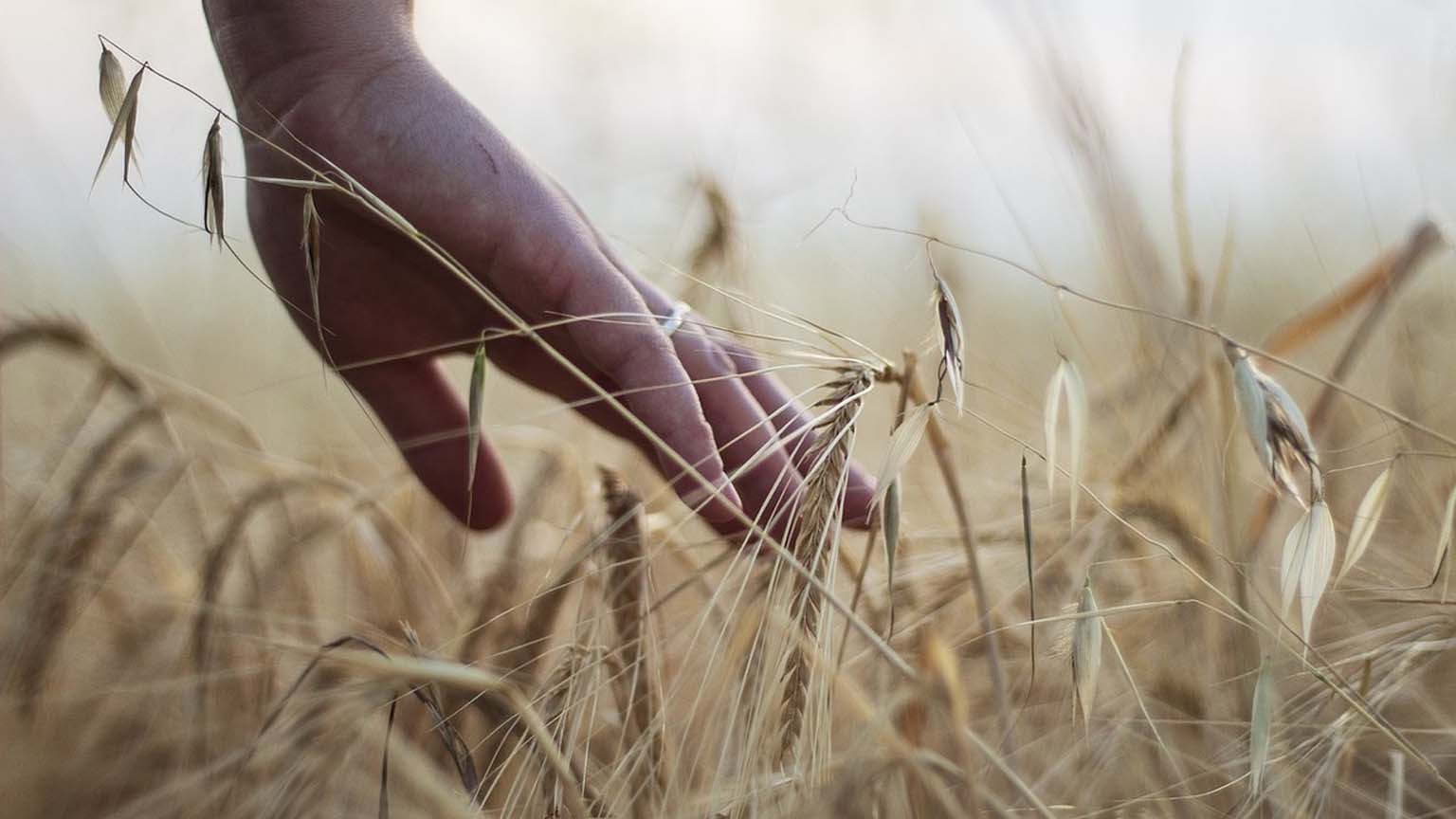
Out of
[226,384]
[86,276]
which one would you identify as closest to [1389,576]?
[86,276]

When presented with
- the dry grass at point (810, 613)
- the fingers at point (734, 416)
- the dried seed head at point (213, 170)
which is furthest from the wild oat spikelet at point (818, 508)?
the dried seed head at point (213, 170)

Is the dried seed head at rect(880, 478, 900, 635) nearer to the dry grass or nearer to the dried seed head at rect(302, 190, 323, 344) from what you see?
the dry grass

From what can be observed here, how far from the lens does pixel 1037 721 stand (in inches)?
25.8

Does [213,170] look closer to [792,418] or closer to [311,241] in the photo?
[311,241]

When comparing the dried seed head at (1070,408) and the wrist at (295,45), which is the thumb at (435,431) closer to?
the wrist at (295,45)

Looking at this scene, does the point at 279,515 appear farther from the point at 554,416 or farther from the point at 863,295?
the point at 863,295

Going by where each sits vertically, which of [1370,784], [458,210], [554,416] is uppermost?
[458,210]

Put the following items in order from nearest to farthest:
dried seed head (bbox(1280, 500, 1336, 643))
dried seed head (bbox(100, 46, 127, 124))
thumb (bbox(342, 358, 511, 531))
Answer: dried seed head (bbox(1280, 500, 1336, 643)), dried seed head (bbox(100, 46, 127, 124)), thumb (bbox(342, 358, 511, 531))

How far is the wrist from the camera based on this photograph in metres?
0.59

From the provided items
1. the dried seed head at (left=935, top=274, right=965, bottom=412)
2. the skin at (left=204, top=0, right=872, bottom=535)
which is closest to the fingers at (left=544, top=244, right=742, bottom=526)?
the skin at (left=204, top=0, right=872, bottom=535)

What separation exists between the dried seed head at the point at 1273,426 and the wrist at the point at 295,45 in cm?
46

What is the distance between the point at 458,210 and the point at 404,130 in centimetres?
5

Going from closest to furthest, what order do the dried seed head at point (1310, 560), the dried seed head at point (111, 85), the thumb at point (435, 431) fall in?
the dried seed head at point (1310, 560), the dried seed head at point (111, 85), the thumb at point (435, 431)

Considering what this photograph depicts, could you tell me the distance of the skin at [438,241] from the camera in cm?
54
